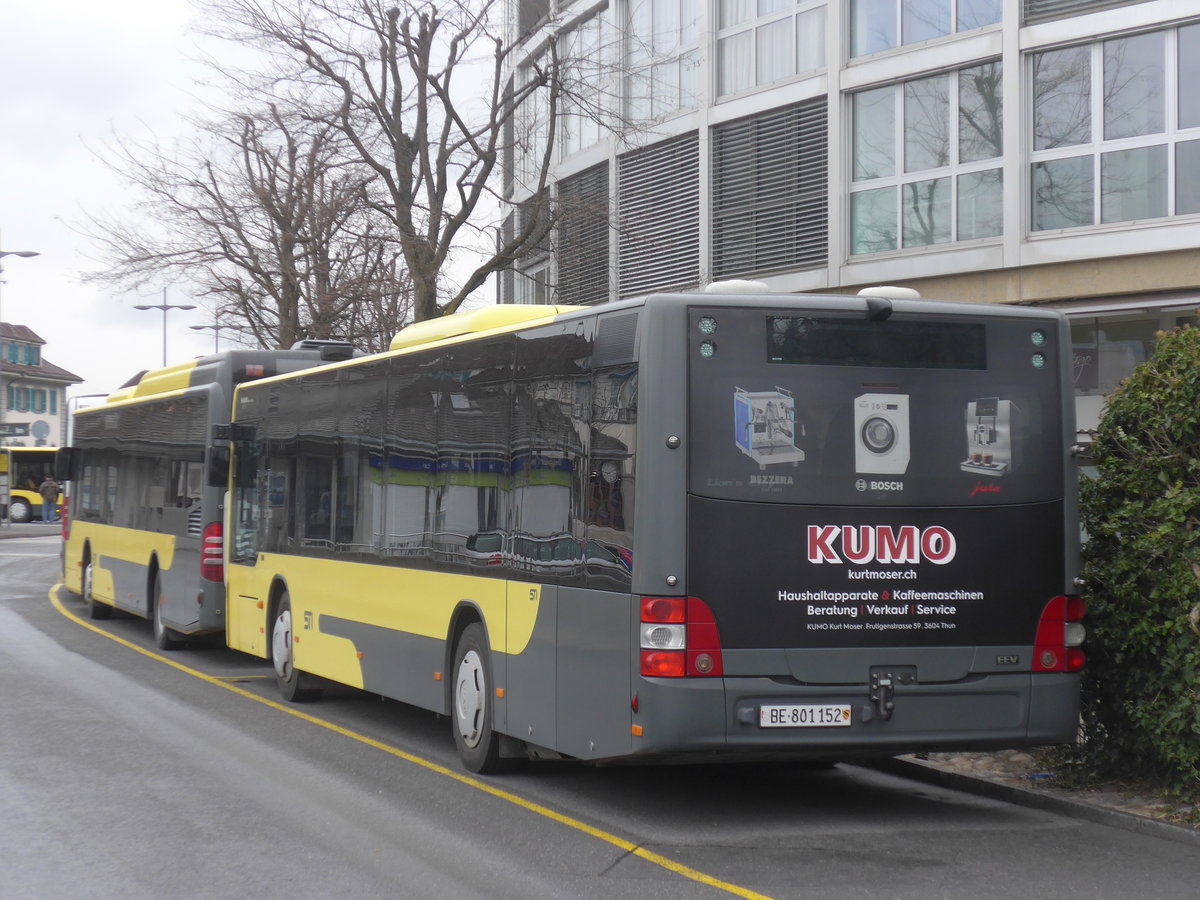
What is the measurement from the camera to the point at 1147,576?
8.65 metres

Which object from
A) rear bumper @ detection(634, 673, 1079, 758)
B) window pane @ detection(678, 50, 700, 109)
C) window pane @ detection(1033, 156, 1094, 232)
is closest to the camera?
rear bumper @ detection(634, 673, 1079, 758)

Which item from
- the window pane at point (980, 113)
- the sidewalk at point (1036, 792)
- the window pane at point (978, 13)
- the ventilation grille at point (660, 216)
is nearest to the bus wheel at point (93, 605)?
Result: the ventilation grille at point (660, 216)

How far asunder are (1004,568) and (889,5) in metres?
16.3

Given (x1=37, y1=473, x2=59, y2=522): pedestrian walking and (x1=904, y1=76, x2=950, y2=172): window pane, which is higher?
(x1=904, y1=76, x2=950, y2=172): window pane

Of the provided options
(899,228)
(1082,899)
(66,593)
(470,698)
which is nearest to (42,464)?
(66,593)

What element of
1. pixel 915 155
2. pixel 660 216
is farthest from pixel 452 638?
pixel 660 216

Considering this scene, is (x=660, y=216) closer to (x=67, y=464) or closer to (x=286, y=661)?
(x=67, y=464)

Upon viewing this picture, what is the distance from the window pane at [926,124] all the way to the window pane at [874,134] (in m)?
0.27

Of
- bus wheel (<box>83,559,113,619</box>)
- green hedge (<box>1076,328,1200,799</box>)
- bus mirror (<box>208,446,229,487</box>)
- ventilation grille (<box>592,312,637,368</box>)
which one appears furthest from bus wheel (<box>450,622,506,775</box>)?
bus wheel (<box>83,559,113,619</box>)

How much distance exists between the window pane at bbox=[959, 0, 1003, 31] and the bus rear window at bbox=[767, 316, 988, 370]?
14.3 metres

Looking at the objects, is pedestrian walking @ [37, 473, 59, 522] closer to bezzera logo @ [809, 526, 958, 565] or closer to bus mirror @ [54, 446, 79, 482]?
bus mirror @ [54, 446, 79, 482]

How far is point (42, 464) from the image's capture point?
68750mm

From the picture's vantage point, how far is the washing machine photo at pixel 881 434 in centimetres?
828

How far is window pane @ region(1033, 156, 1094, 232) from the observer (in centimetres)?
2055
